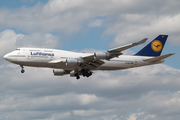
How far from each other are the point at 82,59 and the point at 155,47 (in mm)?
19130

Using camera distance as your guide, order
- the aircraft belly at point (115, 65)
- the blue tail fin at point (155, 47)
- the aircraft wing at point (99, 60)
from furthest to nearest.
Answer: the blue tail fin at point (155, 47) < the aircraft belly at point (115, 65) < the aircraft wing at point (99, 60)

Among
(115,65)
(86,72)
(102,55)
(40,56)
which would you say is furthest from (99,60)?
(40,56)

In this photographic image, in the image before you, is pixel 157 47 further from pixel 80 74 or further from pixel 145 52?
pixel 80 74

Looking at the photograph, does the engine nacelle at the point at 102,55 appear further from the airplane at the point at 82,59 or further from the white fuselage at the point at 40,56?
the white fuselage at the point at 40,56

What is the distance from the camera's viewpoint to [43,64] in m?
54.6

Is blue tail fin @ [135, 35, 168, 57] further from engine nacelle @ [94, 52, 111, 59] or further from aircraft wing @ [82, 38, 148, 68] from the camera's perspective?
engine nacelle @ [94, 52, 111, 59]

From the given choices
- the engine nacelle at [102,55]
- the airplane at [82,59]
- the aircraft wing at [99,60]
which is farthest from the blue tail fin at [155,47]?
the engine nacelle at [102,55]

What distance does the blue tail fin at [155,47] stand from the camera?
210 feet

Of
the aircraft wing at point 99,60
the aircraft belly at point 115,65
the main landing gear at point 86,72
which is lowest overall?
the main landing gear at point 86,72

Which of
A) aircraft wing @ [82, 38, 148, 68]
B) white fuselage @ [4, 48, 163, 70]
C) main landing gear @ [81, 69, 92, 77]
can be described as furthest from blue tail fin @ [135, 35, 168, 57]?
white fuselage @ [4, 48, 163, 70]

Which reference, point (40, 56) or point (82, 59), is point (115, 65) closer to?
point (82, 59)

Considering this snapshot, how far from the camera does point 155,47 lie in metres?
65.1

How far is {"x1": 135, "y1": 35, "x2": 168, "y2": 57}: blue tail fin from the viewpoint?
63.9m

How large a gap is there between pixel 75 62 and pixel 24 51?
996 cm
